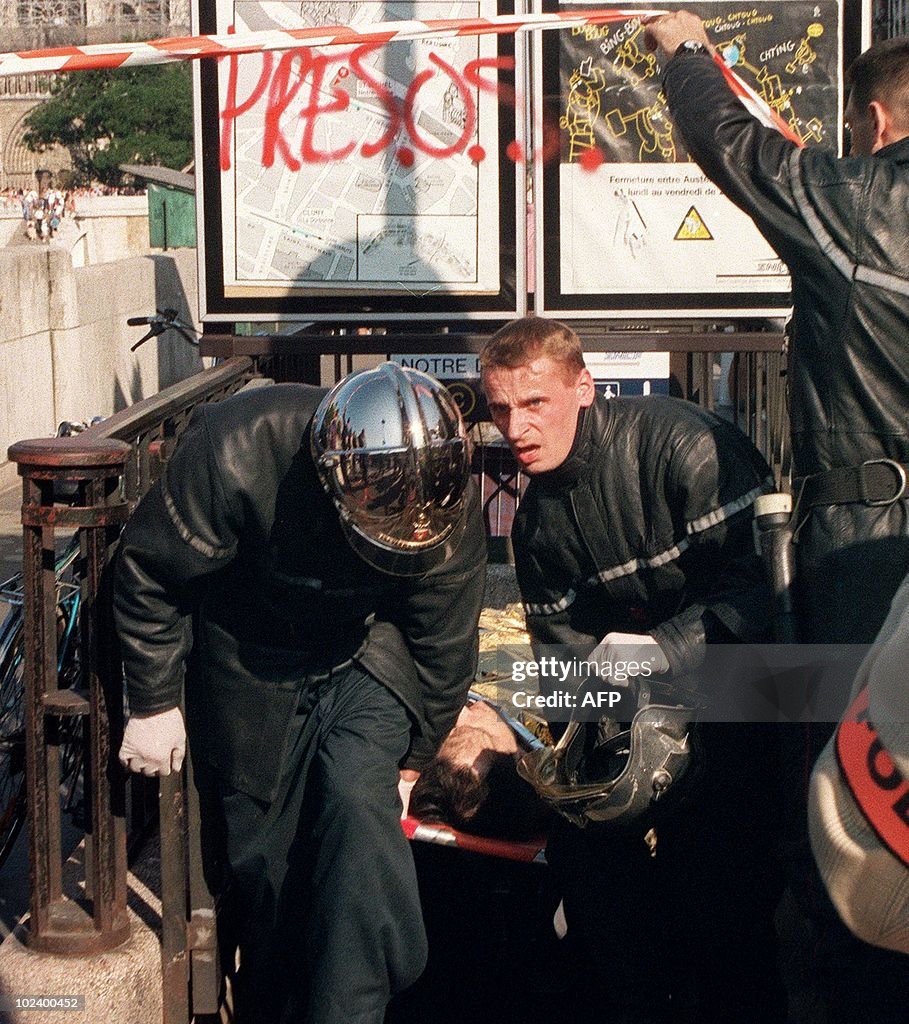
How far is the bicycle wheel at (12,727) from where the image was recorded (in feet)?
15.8

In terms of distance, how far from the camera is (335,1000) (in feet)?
11.8

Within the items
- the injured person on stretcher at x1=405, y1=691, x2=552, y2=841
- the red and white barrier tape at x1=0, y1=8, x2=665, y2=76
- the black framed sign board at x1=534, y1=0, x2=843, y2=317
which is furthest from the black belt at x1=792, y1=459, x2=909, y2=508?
the black framed sign board at x1=534, y1=0, x2=843, y2=317

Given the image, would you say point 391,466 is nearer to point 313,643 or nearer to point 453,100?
point 313,643

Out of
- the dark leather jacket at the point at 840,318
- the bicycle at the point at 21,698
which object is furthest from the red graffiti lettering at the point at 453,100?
the dark leather jacket at the point at 840,318

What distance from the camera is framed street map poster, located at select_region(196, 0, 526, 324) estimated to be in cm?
654

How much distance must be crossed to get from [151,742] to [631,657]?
44.6 inches

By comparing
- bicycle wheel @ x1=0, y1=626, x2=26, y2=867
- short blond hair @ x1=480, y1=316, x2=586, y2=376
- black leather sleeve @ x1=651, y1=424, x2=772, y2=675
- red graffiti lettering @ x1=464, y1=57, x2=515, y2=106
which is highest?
red graffiti lettering @ x1=464, y1=57, x2=515, y2=106

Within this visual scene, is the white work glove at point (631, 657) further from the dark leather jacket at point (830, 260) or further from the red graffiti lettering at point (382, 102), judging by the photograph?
the red graffiti lettering at point (382, 102)

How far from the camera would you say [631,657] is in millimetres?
3828

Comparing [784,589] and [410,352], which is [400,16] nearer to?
[410,352]

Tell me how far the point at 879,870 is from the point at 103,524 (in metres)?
2.07

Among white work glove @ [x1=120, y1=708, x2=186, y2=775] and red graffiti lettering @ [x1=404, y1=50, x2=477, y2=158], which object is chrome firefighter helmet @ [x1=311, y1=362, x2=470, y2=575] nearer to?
white work glove @ [x1=120, y1=708, x2=186, y2=775]

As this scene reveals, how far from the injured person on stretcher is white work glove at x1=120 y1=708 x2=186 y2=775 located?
79 cm

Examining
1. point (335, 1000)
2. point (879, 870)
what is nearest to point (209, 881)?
point (335, 1000)
